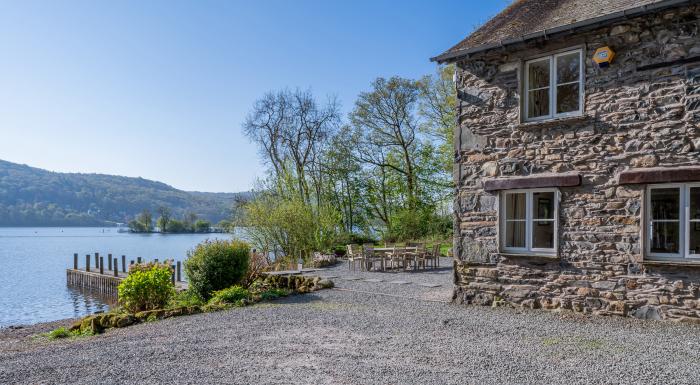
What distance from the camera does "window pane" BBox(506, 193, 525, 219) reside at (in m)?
9.61

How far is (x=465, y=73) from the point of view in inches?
402

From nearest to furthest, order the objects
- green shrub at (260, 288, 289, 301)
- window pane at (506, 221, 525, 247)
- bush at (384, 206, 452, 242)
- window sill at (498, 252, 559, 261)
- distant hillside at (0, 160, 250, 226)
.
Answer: window sill at (498, 252, 559, 261)
window pane at (506, 221, 525, 247)
green shrub at (260, 288, 289, 301)
bush at (384, 206, 452, 242)
distant hillside at (0, 160, 250, 226)

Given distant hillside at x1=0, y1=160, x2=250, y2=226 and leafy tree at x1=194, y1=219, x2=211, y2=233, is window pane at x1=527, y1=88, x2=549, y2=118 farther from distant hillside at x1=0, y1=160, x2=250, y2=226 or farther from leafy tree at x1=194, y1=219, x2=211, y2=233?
distant hillside at x1=0, y1=160, x2=250, y2=226

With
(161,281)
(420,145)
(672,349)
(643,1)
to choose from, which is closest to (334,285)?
(161,281)

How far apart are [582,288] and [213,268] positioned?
804 cm

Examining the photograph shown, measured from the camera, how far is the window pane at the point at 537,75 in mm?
9477

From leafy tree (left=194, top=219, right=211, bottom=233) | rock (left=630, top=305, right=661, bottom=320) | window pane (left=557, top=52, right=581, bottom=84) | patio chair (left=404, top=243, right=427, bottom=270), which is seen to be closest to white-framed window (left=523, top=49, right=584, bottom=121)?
window pane (left=557, top=52, right=581, bottom=84)

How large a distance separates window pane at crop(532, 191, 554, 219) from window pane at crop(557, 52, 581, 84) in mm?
2130

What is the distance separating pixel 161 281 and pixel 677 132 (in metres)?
10.5

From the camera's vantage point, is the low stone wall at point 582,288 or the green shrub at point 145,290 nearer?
the low stone wall at point 582,288

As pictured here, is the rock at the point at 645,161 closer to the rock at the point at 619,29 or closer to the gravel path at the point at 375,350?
the rock at the point at 619,29

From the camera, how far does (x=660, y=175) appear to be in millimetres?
8008

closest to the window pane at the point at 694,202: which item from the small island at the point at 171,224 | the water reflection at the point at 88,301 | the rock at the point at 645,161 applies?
the rock at the point at 645,161

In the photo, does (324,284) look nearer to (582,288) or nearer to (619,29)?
(582,288)
